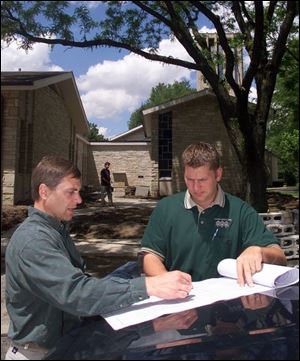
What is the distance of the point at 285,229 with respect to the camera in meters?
8.39

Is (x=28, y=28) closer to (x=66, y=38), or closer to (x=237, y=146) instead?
(x=66, y=38)

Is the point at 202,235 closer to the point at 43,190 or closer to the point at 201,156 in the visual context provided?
the point at 201,156

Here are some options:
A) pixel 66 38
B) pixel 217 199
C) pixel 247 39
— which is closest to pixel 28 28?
pixel 66 38

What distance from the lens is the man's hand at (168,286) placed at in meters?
1.76

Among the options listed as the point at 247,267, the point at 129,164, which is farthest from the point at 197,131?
the point at 247,267

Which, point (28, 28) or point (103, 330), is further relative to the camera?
point (28, 28)

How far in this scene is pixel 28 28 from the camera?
1045cm

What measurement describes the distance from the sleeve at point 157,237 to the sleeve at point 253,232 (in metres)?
0.44

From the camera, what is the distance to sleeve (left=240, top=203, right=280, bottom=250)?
2424 mm

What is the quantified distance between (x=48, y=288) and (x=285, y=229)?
7372mm

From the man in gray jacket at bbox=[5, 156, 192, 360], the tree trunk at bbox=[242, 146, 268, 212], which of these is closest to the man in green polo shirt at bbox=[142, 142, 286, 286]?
the man in gray jacket at bbox=[5, 156, 192, 360]

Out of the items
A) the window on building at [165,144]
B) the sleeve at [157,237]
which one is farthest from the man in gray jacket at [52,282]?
the window on building at [165,144]

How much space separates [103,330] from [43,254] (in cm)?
36

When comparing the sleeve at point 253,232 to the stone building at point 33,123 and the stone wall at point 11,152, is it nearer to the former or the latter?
the stone building at point 33,123
